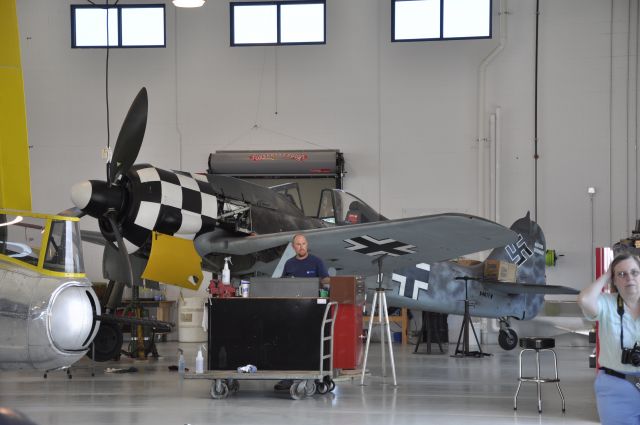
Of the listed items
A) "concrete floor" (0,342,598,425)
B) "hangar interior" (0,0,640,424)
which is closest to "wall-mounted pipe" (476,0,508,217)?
"hangar interior" (0,0,640,424)

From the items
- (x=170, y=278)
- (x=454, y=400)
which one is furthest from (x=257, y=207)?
(x=454, y=400)

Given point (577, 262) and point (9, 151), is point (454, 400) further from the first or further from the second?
point (577, 262)

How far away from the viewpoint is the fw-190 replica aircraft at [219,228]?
377 inches

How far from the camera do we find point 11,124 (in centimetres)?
842

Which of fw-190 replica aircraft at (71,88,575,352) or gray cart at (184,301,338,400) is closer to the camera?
gray cart at (184,301,338,400)

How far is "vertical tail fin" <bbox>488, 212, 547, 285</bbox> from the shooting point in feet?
45.9

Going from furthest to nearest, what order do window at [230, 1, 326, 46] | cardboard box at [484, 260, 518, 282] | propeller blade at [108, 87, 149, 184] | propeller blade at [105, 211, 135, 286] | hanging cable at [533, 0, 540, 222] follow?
1. window at [230, 1, 326, 46]
2. hanging cable at [533, 0, 540, 222]
3. cardboard box at [484, 260, 518, 282]
4. propeller blade at [108, 87, 149, 184]
5. propeller blade at [105, 211, 135, 286]

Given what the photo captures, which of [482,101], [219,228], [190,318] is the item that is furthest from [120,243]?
[482,101]

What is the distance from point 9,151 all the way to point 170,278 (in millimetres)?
2401

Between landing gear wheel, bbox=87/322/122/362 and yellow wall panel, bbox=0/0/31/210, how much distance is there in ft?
4.64

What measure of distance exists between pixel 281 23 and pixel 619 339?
13.4m

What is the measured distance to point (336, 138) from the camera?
1628cm

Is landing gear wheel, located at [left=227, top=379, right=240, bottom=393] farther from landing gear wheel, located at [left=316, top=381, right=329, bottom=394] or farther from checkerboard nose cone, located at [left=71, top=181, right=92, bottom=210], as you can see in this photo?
checkerboard nose cone, located at [left=71, top=181, right=92, bottom=210]

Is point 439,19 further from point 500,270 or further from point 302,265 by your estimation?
point 302,265
